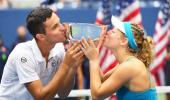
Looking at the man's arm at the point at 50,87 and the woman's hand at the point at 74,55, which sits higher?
the woman's hand at the point at 74,55

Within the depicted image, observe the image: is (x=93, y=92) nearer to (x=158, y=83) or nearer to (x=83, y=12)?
(x=158, y=83)

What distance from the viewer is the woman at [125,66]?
15.9 ft

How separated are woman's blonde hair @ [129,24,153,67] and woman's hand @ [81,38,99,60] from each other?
0.30 m

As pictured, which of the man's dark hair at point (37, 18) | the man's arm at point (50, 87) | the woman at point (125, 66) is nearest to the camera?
the woman at point (125, 66)

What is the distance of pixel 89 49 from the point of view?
4930 mm

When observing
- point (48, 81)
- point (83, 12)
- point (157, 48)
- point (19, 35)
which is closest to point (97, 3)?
point (83, 12)

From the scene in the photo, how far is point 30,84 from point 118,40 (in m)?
0.78

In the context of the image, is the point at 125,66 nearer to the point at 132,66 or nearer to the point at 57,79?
the point at 132,66

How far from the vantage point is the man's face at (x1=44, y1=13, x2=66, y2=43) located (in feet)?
16.8

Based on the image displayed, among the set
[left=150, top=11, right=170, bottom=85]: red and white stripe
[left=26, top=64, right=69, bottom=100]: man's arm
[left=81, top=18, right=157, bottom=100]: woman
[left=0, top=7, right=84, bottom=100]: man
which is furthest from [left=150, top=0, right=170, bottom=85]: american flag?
[left=26, top=64, right=69, bottom=100]: man's arm

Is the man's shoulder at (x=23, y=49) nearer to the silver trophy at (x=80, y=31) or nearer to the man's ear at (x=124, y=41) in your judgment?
the silver trophy at (x=80, y=31)

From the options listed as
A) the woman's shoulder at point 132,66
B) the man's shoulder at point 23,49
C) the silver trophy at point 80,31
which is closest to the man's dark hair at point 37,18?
the man's shoulder at point 23,49

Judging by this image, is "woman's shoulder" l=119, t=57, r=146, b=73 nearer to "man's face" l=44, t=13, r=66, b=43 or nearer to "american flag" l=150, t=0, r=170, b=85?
"man's face" l=44, t=13, r=66, b=43

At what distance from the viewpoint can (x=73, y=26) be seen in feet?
16.1
